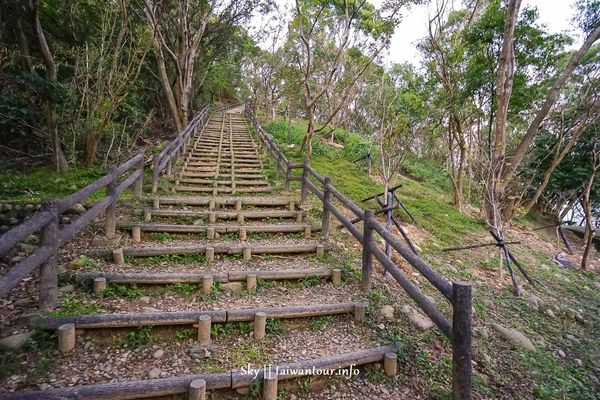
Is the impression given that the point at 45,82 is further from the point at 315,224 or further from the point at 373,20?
the point at 373,20

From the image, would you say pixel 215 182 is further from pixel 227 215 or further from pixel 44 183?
pixel 44 183

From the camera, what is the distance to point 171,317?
260cm

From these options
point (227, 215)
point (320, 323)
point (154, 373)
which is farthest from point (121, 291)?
point (227, 215)

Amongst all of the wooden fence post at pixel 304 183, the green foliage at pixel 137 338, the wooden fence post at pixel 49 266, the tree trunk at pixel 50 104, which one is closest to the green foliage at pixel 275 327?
the green foliage at pixel 137 338

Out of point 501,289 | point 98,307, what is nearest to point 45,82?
point 98,307

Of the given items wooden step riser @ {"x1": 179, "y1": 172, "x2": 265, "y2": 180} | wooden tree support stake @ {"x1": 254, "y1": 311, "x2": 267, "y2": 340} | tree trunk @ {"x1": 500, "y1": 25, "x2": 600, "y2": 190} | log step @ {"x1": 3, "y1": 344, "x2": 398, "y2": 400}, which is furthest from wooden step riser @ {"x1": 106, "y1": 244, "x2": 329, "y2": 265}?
tree trunk @ {"x1": 500, "y1": 25, "x2": 600, "y2": 190}

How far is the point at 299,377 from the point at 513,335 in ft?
9.35

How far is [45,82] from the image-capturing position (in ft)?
19.3

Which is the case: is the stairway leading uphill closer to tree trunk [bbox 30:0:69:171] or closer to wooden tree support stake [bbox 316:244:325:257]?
wooden tree support stake [bbox 316:244:325:257]

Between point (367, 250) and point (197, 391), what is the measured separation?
2259 mm

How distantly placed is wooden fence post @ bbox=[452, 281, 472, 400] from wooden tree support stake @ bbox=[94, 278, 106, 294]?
326 centimetres

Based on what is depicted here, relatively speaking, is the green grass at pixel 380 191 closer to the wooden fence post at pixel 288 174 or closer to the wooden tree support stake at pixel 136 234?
the wooden fence post at pixel 288 174

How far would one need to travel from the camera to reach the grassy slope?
276 cm

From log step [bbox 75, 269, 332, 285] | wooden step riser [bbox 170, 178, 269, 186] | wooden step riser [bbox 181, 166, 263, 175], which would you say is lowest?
log step [bbox 75, 269, 332, 285]
